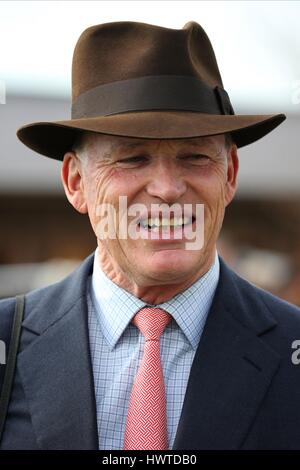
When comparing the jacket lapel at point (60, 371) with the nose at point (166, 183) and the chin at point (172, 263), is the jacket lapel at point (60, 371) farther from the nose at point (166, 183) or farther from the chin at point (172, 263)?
the nose at point (166, 183)

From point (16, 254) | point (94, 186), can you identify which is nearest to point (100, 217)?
point (94, 186)


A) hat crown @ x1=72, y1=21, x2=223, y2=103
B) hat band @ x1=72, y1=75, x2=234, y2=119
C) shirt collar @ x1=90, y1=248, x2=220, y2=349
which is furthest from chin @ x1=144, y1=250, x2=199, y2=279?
hat crown @ x1=72, y1=21, x2=223, y2=103

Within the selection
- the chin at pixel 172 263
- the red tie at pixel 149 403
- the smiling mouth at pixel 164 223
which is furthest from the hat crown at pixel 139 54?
the red tie at pixel 149 403

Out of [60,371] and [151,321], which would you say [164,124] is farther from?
[60,371]

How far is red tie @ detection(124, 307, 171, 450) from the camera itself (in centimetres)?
197

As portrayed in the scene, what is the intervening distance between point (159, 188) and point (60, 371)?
0.67 m

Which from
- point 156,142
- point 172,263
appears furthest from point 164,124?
point 172,263

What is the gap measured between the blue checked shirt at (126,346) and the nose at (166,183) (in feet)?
1.19

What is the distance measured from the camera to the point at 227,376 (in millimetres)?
2078

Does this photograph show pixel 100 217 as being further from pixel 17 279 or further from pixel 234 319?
pixel 17 279

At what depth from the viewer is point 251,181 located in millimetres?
7672

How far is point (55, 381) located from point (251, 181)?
585 cm

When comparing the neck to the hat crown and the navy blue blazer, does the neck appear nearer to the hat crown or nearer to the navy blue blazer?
the navy blue blazer

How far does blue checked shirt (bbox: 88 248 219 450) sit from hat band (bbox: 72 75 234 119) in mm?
556
